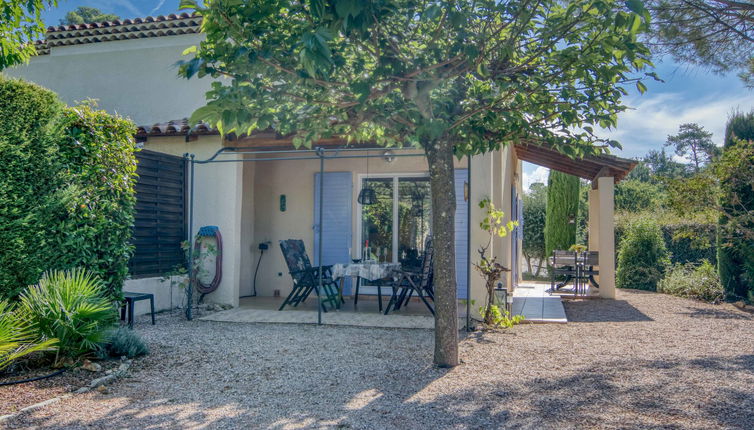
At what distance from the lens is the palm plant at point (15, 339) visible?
143 inches

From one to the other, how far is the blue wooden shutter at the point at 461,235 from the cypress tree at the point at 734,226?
465cm

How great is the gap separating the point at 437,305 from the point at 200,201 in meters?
4.78

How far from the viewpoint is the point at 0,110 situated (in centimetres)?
464

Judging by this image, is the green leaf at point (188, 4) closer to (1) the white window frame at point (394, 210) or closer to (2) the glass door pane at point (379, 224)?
(1) the white window frame at point (394, 210)

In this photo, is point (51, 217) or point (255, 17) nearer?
point (255, 17)

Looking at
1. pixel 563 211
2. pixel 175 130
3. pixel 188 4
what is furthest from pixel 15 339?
pixel 563 211

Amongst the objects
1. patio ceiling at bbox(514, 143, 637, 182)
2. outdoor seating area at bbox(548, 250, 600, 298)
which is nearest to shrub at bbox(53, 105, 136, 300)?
patio ceiling at bbox(514, 143, 637, 182)

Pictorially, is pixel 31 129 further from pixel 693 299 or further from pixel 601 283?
pixel 693 299

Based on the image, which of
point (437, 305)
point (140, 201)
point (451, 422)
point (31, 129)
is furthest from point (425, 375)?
point (140, 201)

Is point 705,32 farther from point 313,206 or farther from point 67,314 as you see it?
point 67,314

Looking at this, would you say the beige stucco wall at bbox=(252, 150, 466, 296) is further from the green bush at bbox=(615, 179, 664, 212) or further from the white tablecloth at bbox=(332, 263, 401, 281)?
the green bush at bbox=(615, 179, 664, 212)

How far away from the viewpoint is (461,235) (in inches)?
320

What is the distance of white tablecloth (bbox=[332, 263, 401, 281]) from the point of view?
7.13m

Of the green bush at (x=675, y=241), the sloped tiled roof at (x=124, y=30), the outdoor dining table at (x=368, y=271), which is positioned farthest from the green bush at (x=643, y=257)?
the sloped tiled roof at (x=124, y=30)
